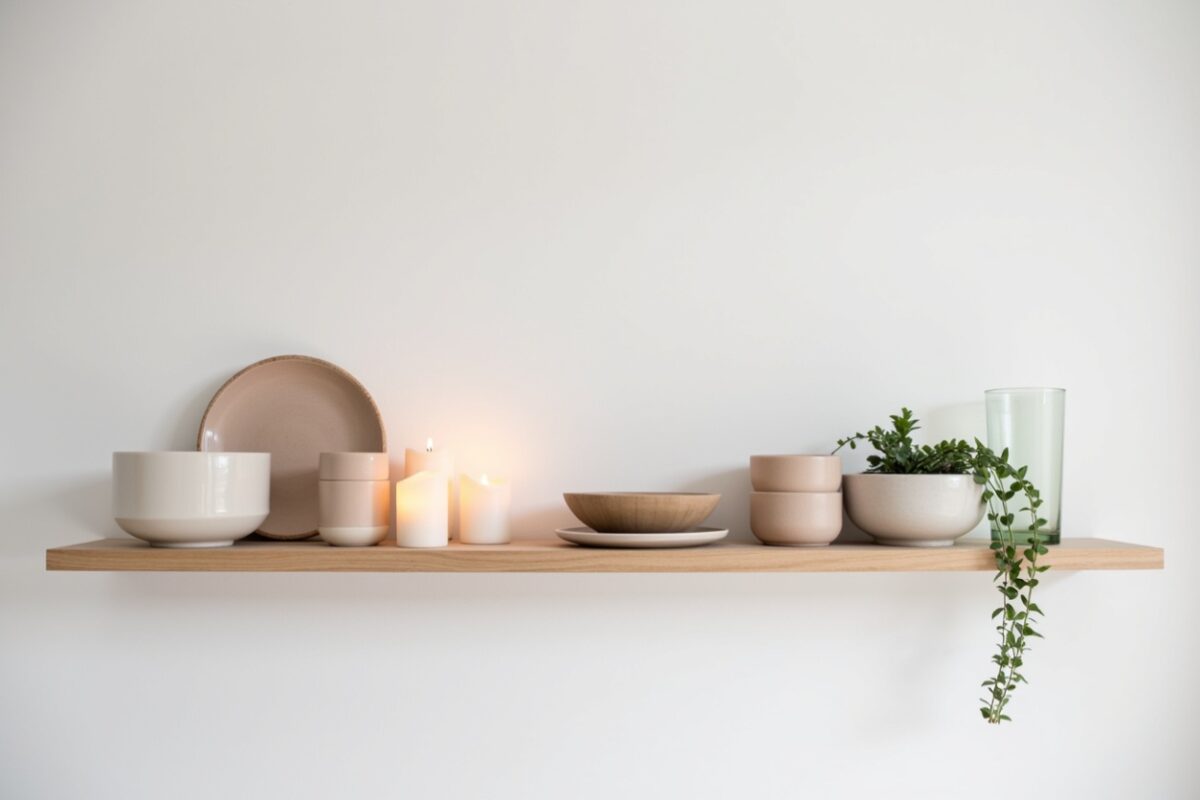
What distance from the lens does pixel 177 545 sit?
3.72 ft

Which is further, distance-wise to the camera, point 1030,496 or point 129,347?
point 129,347

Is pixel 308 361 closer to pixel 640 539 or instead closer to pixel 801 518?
pixel 640 539

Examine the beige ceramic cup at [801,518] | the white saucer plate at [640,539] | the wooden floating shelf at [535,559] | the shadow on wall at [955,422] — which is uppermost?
the shadow on wall at [955,422]

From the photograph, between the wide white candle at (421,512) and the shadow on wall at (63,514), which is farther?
the shadow on wall at (63,514)

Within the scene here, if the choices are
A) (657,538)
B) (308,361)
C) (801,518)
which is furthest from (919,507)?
(308,361)

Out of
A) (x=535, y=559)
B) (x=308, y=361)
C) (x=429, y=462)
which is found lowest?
(x=535, y=559)

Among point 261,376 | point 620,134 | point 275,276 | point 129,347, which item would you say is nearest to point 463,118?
point 620,134

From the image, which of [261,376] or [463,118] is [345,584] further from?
[463,118]

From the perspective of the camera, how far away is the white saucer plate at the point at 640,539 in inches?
44.3

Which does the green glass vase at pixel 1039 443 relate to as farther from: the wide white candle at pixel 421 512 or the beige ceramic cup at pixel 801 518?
the wide white candle at pixel 421 512

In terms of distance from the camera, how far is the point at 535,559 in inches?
43.6

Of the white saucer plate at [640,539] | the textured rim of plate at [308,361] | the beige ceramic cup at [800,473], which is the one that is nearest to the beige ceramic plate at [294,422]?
the textured rim of plate at [308,361]

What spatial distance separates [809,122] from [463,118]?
491mm

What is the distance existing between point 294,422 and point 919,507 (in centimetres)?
83
